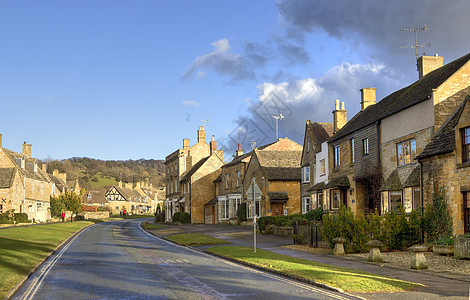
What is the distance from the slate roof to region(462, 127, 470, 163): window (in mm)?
454

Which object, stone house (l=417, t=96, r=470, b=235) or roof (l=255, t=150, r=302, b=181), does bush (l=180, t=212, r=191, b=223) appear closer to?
roof (l=255, t=150, r=302, b=181)

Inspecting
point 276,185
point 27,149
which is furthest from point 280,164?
point 27,149

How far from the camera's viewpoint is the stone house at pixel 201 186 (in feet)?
215

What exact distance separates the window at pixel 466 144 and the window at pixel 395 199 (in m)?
6.24

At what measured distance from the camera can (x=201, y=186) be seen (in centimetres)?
6575

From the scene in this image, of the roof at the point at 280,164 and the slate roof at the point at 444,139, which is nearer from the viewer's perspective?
the slate roof at the point at 444,139

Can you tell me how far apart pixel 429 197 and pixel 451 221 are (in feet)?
6.12

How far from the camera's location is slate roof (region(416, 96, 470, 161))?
72.3 ft

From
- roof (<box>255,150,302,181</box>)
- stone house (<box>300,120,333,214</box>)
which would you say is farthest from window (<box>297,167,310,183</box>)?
roof (<box>255,150,302,181</box>)

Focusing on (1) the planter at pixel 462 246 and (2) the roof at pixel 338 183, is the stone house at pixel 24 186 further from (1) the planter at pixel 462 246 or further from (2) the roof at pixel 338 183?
(1) the planter at pixel 462 246

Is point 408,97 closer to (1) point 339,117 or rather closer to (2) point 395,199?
(2) point 395,199

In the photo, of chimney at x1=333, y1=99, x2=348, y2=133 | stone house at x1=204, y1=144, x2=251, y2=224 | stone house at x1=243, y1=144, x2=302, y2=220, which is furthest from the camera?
stone house at x1=204, y1=144, x2=251, y2=224

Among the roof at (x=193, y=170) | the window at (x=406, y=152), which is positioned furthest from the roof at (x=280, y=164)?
the window at (x=406, y=152)

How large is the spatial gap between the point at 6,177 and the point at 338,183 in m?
47.0
